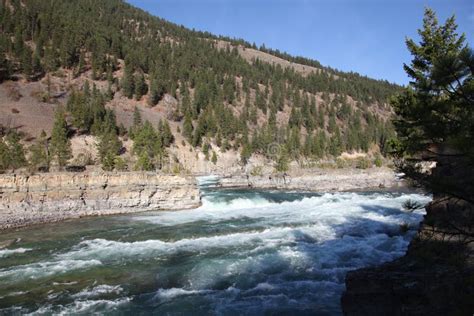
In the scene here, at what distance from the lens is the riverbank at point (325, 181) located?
192 feet

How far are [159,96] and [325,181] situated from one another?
62803mm

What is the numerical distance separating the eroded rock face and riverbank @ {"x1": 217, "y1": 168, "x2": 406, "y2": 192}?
83.7 ft

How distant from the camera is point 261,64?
536 feet

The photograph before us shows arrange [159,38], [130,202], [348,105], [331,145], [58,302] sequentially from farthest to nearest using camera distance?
[159,38]
[348,105]
[331,145]
[130,202]
[58,302]

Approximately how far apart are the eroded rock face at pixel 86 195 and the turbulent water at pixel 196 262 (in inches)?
110

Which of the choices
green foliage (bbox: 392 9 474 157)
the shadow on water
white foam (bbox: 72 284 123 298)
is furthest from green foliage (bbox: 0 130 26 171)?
green foliage (bbox: 392 9 474 157)

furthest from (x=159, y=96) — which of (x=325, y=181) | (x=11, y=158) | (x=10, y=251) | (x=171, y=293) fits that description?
(x=171, y=293)

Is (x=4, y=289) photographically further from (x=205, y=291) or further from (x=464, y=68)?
(x=464, y=68)

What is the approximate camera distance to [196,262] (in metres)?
18.1

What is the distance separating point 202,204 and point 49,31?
97.7 meters

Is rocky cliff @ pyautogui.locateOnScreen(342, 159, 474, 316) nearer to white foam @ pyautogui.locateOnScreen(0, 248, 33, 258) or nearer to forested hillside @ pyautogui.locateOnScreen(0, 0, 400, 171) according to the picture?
white foam @ pyautogui.locateOnScreen(0, 248, 33, 258)

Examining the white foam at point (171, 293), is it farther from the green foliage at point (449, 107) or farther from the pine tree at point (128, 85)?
the pine tree at point (128, 85)

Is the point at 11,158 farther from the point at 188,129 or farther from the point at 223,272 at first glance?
the point at 188,129

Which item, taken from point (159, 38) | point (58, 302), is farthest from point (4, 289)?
point (159, 38)
